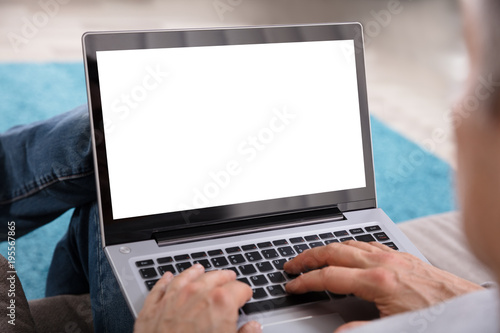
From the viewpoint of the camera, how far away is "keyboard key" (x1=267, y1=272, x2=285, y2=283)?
0.71 m

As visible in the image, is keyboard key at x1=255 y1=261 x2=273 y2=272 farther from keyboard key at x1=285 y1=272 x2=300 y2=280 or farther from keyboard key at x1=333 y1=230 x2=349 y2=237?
keyboard key at x1=333 y1=230 x2=349 y2=237

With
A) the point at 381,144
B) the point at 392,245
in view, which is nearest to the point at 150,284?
the point at 392,245

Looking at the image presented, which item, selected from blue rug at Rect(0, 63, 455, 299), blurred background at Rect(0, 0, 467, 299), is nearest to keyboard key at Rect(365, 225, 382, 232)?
blurred background at Rect(0, 0, 467, 299)

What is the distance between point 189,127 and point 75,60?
1797 millimetres

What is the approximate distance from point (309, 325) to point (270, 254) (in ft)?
0.42

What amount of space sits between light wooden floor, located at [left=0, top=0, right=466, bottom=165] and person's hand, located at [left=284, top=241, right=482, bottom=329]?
1.57 meters

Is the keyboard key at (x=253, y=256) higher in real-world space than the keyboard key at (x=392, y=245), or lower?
higher

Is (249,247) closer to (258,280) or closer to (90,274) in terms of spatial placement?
(258,280)

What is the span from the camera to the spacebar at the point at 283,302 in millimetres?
665

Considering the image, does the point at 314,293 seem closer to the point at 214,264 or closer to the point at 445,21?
the point at 214,264

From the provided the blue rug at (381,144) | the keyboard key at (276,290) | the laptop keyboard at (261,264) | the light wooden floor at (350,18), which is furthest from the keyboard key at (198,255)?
the light wooden floor at (350,18)

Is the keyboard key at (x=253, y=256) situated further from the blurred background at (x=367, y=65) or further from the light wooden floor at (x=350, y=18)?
the light wooden floor at (x=350, y=18)

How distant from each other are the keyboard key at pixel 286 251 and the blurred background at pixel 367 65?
75cm

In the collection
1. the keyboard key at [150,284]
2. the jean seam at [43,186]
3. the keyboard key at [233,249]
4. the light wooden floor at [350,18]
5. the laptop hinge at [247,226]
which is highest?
the light wooden floor at [350,18]
